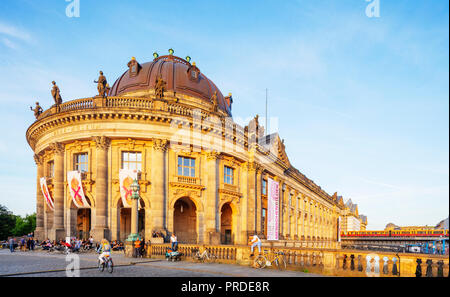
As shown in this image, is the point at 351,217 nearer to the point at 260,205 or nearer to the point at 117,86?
the point at 260,205

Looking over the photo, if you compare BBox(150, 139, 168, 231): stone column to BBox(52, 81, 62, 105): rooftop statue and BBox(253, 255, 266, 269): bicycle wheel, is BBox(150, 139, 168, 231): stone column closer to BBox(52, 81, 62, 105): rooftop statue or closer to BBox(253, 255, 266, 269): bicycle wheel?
BBox(52, 81, 62, 105): rooftop statue

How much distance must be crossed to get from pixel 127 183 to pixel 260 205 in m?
16.7

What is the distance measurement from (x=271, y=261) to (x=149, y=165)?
17.2m

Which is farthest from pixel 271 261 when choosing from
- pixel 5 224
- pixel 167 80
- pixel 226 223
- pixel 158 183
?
pixel 5 224

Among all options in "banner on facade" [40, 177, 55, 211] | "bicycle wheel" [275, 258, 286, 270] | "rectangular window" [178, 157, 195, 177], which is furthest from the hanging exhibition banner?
"bicycle wheel" [275, 258, 286, 270]

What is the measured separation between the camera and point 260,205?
4053 centimetres

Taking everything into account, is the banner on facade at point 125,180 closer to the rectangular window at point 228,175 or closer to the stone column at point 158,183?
the stone column at point 158,183

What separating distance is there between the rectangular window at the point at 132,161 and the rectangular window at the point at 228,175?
30.6 feet

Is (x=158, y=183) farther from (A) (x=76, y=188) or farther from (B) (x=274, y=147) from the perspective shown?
(B) (x=274, y=147)

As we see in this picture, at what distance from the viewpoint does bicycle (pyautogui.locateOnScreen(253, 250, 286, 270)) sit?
1719cm

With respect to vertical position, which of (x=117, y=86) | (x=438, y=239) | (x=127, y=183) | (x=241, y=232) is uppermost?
(x=117, y=86)
